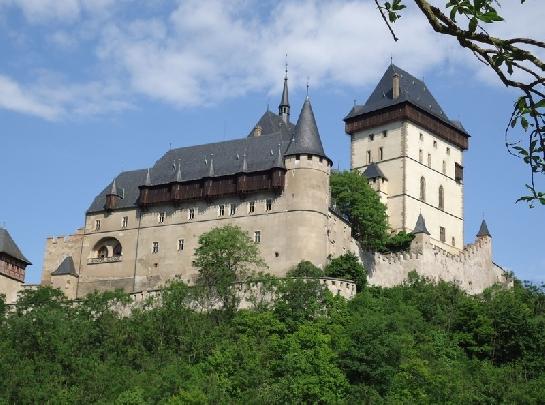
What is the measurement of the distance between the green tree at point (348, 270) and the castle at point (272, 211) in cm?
104

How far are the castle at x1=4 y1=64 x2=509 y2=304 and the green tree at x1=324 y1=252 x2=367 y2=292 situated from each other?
3.41ft

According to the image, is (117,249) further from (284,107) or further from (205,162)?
(284,107)

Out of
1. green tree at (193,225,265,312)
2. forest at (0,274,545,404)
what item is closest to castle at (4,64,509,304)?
green tree at (193,225,265,312)

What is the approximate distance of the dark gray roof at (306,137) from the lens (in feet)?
175

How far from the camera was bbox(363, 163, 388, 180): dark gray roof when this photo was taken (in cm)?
6469

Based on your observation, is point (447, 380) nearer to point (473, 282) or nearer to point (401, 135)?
point (473, 282)

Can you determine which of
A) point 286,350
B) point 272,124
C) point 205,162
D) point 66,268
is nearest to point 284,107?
point 272,124

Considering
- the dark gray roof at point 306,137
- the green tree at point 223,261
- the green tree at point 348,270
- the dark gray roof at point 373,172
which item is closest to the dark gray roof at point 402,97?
the dark gray roof at point 373,172

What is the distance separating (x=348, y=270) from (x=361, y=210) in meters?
8.40

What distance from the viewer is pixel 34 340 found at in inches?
1795

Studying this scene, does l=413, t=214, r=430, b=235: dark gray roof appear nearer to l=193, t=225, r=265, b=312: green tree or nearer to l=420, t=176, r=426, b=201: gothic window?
l=420, t=176, r=426, b=201: gothic window

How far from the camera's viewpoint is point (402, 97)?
6662 centimetres

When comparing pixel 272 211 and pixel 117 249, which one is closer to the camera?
pixel 272 211

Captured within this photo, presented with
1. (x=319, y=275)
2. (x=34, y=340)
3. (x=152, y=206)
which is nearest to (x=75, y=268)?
(x=152, y=206)
